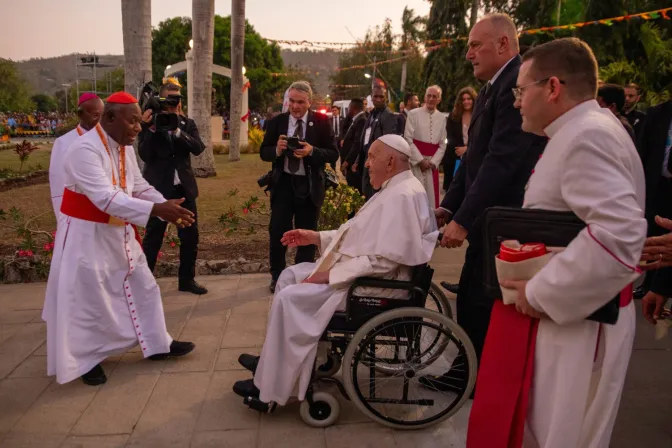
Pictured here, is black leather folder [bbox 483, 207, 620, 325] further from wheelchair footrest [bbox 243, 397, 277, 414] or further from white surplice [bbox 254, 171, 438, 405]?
wheelchair footrest [bbox 243, 397, 277, 414]

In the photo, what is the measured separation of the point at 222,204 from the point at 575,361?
8.84m

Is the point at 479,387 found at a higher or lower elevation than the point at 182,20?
lower

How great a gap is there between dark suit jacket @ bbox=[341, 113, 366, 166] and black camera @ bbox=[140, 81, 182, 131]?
3354mm

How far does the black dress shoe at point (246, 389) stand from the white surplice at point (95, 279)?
3.08ft

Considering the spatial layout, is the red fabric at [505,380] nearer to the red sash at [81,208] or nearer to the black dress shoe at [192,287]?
the red sash at [81,208]

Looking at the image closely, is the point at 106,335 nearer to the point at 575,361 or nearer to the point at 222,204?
the point at 575,361

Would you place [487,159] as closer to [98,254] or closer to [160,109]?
[98,254]

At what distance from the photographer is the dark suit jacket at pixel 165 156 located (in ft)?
17.4

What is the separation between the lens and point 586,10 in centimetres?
1540

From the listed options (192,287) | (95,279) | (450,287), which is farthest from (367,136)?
(95,279)

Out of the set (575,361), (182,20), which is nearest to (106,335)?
(575,361)

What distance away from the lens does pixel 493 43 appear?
3305 mm

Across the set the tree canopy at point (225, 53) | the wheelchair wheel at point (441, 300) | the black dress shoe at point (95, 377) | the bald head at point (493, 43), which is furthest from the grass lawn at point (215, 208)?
the tree canopy at point (225, 53)

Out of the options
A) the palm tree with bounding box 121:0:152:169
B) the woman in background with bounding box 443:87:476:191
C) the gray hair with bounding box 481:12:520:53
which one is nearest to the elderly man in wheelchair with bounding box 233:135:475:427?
the gray hair with bounding box 481:12:520:53
